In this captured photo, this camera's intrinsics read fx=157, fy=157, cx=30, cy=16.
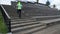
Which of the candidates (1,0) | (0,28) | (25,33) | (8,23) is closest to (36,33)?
(25,33)

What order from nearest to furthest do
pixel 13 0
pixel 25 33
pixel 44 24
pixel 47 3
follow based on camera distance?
pixel 25 33 < pixel 44 24 < pixel 13 0 < pixel 47 3

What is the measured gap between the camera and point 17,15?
14.0 metres

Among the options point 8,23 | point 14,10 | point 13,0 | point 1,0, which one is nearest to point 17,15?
point 14,10

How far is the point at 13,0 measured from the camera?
18.2 m

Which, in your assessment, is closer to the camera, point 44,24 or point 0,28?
point 0,28

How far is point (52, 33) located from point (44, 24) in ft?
6.70

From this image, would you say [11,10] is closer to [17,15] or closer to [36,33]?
[17,15]

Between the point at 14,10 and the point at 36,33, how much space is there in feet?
17.6

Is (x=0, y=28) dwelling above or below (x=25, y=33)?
above

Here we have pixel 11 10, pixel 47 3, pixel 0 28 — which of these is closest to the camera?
pixel 0 28

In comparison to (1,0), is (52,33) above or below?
below

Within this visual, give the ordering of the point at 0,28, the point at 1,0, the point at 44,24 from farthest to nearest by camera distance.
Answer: the point at 1,0, the point at 44,24, the point at 0,28

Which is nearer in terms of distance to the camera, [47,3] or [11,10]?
[11,10]

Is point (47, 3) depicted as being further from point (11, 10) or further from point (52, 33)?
point (52, 33)
